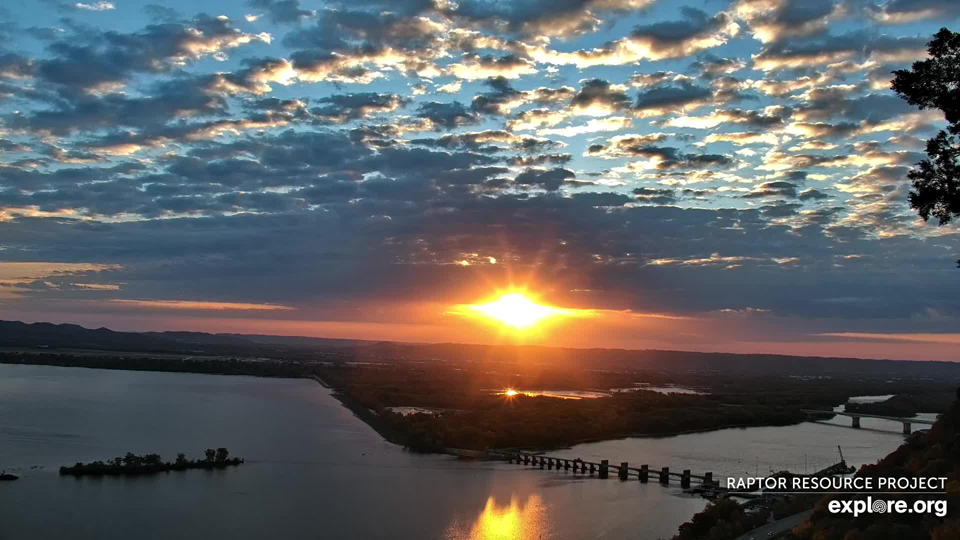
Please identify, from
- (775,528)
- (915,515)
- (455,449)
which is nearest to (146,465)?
(455,449)

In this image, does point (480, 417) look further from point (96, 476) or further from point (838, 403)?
point (838, 403)

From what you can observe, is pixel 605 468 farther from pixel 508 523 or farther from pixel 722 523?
pixel 722 523

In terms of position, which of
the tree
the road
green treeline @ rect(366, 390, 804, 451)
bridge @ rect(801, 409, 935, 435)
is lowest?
green treeline @ rect(366, 390, 804, 451)

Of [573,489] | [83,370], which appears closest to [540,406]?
[573,489]

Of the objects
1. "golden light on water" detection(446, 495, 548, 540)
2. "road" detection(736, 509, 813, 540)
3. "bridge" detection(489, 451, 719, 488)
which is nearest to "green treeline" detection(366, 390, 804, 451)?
"bridge" detection(489, 451, 719, 488)

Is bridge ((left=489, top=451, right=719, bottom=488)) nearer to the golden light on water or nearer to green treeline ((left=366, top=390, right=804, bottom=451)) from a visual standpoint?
green treeline ((left=366, top=390, right=804, bottom=451))

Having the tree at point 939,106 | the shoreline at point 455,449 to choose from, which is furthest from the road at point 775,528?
the shoreline at point 455,449
